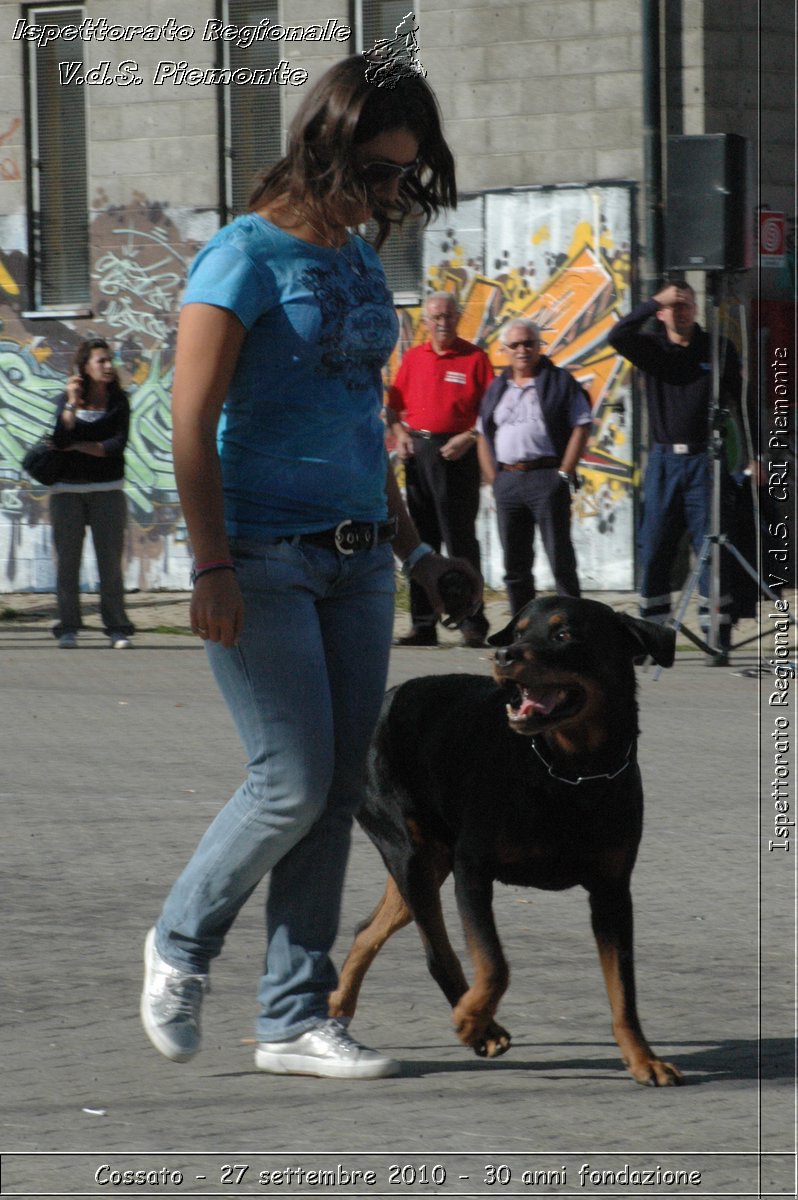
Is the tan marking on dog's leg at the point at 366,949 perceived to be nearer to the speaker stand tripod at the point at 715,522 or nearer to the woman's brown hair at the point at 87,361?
the speaker stand tripod at the point at 715,522

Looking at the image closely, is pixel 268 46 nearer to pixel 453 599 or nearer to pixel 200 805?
pixel 200 805

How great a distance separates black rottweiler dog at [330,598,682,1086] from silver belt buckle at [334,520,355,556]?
1.40 ft

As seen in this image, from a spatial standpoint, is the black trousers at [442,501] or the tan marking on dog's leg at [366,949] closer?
the tan marking on dog's leg at [366,949]

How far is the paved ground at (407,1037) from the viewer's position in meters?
3.70

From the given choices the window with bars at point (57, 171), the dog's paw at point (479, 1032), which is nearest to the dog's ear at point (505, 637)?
the dog's paw at point (479, 1032)

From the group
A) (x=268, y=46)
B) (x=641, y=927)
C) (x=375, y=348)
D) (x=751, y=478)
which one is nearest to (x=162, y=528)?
(x=268, y=46)

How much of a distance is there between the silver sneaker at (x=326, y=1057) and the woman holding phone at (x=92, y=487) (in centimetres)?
868

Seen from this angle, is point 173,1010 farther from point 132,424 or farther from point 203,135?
point 203,135

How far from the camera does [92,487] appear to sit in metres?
12.9

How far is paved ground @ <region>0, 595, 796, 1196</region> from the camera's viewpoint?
3.70m

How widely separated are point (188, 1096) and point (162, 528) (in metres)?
13.1

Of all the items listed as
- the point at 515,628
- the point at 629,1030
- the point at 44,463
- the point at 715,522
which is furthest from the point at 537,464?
the point at 629,1030

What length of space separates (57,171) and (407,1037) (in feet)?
45.6

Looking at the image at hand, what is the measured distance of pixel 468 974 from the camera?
206 inches
